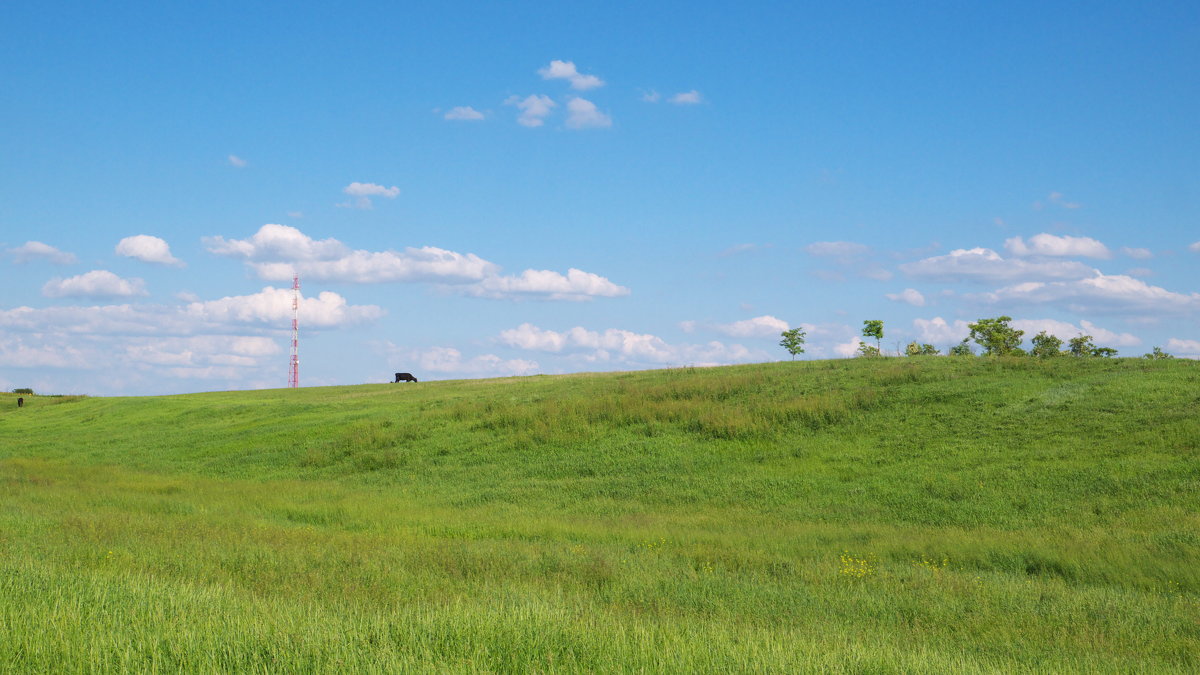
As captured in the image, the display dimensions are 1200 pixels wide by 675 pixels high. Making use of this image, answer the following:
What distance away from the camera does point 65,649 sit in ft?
15.8

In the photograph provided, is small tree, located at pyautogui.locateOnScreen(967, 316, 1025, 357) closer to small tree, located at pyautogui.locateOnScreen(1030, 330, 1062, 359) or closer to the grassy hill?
small tree, located at pyautogui.locateOnScreen(1030, 330, 1062, 359)

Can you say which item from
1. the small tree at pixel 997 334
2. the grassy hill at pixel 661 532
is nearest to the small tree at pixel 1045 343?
the small tree at pixel 997 334

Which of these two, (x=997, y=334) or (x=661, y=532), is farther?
(x=997, y=334)

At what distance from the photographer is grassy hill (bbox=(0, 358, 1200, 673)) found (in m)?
5.41

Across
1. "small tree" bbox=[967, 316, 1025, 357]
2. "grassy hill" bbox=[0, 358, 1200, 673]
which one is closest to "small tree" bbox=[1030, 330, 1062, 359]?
"small tree" bbox=[967, 316, 1025, 357]

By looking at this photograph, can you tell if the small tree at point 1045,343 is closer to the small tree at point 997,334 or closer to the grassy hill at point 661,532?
the small tree at point 997,334

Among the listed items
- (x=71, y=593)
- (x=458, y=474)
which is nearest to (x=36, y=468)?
(x=458, y=474)

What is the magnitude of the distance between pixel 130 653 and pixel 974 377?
28746 millimetres

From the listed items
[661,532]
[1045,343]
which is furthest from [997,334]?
[661,532]

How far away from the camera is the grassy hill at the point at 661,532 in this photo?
5406 mm

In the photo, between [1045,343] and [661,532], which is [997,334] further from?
[661,532]

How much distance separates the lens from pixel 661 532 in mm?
14539

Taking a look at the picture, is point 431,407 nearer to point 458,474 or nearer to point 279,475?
point 279,475

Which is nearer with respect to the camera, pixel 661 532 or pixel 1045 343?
pixel 661 532
